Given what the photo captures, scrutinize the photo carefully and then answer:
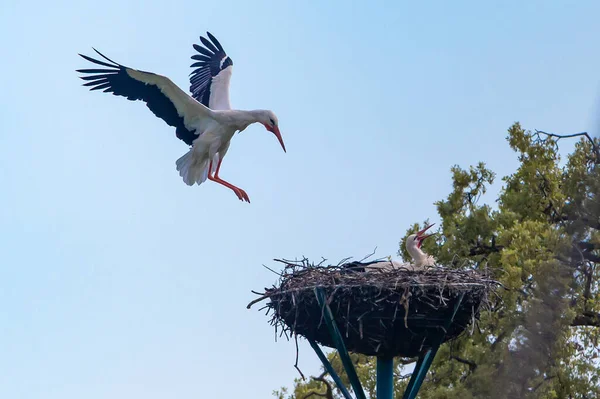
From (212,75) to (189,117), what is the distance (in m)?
1.63

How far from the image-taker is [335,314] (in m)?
7.93

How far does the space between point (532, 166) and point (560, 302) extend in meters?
12.1

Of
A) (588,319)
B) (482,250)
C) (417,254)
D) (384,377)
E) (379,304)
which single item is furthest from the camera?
(482,250)

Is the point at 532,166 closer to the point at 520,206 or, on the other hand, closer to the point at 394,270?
the point at 520,206

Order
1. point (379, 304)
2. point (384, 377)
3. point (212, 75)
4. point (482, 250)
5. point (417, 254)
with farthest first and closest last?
1. point (482, 250)
2. point (212, 75)
3. point (417, 254)
4. point (384, 377)
5. point (379, 304)

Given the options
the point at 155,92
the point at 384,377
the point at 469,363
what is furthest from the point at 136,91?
the point at 469,363

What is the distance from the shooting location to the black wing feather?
10531 mm

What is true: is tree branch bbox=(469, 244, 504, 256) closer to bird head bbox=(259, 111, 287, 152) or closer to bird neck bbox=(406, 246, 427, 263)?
bird neck bbox=(406, 246, 427, 263)

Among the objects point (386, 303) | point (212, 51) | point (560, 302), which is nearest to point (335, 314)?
point (386, 303)

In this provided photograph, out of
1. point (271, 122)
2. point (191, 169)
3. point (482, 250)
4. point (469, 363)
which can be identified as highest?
point (482, 250)

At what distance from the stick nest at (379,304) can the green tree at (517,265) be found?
371 centimetres

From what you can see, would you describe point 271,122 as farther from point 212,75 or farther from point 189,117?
point 212,75

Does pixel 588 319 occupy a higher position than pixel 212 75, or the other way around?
pixel 212 75

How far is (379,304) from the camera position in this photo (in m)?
Answer: 7.73
